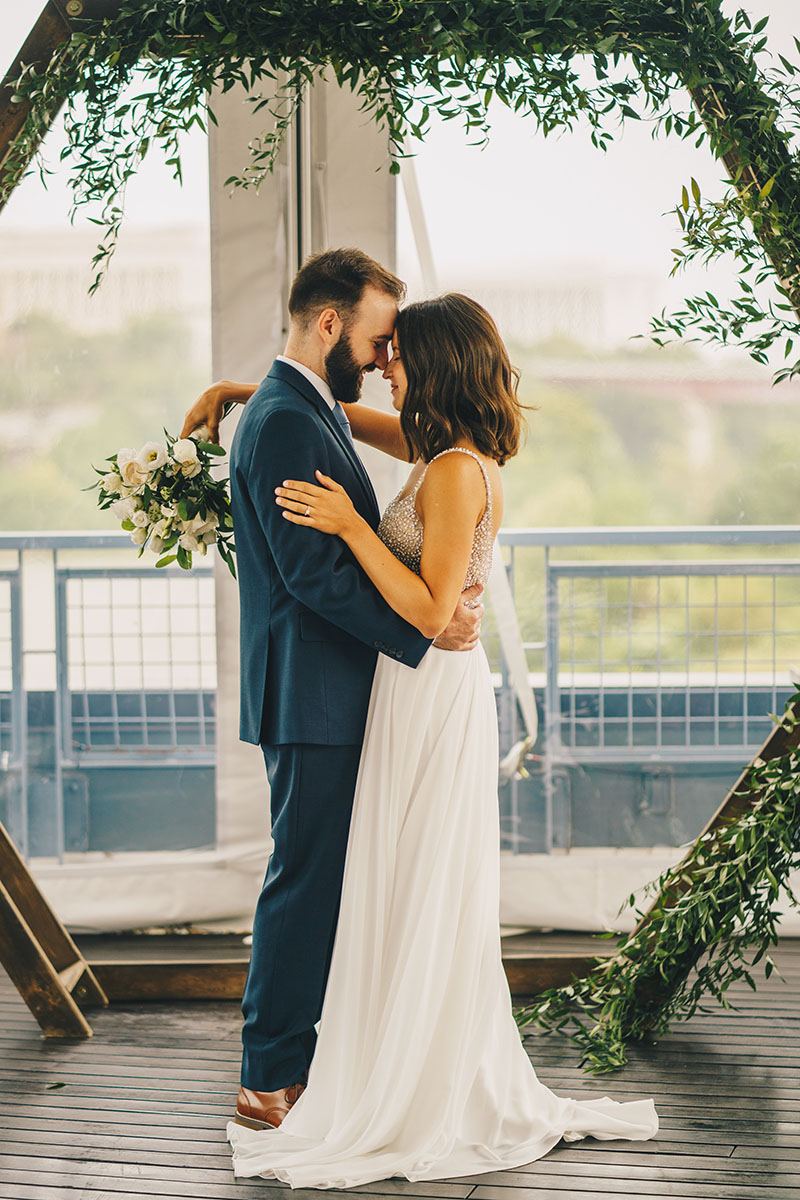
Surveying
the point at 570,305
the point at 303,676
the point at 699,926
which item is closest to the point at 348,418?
the point at 303,676

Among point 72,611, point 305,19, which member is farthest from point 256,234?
point 72,611

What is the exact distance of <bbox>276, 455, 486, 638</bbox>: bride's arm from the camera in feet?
7.31

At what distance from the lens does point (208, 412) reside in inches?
107

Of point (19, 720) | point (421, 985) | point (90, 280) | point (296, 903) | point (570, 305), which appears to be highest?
point (90, 280)

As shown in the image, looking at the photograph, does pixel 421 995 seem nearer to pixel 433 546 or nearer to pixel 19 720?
pixel 433 546

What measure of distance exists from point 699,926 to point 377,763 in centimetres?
97

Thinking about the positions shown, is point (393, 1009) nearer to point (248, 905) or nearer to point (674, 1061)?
point (674, 1061)

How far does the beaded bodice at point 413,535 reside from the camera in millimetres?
2322

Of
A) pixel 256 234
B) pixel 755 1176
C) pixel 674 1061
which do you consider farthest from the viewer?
pixel 256 234

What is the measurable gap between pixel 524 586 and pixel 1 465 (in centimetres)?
173

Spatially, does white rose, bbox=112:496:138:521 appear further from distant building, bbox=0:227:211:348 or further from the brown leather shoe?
the brown leather shoe

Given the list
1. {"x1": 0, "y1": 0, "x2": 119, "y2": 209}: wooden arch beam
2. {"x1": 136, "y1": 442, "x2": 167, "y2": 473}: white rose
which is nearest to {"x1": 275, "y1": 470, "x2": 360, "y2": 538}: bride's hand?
{"x1": 136, "y1": 442, "x2": 167, "y2": 473}: white rose

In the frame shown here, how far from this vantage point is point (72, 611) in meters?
3.55

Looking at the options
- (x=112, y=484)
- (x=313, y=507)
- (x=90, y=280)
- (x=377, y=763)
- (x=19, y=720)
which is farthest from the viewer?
(x=19, y=720)
